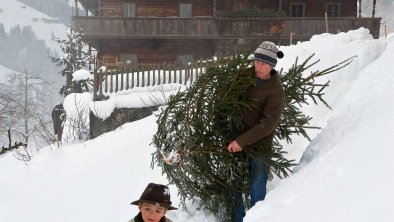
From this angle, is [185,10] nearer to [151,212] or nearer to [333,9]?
[333,9]

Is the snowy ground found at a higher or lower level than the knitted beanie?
lower

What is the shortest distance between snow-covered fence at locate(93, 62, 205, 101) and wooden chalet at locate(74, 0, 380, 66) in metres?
8.72

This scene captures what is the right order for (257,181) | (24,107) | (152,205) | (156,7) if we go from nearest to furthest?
(152,205), (257,181), (156,7), (24,107)

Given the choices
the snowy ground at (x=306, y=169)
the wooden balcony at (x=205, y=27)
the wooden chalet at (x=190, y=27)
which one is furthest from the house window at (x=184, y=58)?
the snowy ground at (x=306, y=169)

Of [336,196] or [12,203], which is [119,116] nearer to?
[12,203]

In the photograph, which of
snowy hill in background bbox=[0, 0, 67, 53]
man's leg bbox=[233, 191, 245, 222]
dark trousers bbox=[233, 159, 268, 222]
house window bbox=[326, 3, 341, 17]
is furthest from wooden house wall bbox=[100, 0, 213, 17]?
snowy hill in background bbox=[0, 0, 67, 53]

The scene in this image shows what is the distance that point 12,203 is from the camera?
8.85 metres

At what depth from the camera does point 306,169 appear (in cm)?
429

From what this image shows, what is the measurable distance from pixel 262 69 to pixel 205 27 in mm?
19262

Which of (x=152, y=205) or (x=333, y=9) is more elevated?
(x=333, y=9)

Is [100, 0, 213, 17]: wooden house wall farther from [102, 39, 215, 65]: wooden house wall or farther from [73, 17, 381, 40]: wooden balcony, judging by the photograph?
[73, 17, 381, 40]: wooden balcony

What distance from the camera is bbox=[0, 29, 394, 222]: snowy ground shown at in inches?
A: 117

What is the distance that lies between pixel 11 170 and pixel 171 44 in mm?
15861

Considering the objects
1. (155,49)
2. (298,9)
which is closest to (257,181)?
(155,49)
